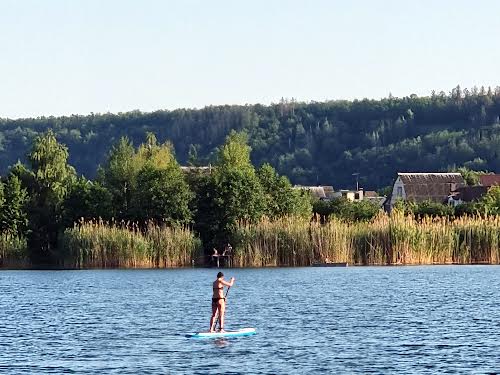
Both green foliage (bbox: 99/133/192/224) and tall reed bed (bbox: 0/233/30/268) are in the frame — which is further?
green foliage (bbox: 99/133/192/224)

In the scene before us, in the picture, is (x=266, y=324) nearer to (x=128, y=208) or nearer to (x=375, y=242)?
(x=375, y=242)

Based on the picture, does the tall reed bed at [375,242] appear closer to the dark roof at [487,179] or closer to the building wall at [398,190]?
the building wall at [398,190]

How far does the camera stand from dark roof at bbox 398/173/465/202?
6029 inches

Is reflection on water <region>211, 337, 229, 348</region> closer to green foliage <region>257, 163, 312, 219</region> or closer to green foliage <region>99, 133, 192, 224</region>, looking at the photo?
green foliage <region>99, 133, 192, 224</region>

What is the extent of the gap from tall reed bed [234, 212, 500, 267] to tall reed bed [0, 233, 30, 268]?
1719cm

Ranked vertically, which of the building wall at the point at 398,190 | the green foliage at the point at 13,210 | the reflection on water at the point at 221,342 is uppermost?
the building wall at the point at 398,190

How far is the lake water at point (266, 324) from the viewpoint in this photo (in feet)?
114

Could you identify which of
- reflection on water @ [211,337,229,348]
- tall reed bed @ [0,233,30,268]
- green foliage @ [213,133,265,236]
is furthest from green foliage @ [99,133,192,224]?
reflection on water @ [211,337,229,348]

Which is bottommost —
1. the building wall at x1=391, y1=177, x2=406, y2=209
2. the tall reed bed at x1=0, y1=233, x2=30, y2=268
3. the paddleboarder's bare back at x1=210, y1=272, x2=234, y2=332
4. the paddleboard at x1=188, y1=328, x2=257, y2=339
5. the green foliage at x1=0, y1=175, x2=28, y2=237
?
the paddleboard at x1=188, y1=328, x2=257, y2=339

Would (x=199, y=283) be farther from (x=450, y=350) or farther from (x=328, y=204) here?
(x=328, y=204)

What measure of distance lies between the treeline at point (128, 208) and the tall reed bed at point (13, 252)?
→ 69 millimetres

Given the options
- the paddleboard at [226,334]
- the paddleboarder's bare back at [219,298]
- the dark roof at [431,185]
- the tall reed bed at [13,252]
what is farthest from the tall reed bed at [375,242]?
the dark roof at [431,185]

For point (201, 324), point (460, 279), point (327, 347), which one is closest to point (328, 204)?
point (460, 279)

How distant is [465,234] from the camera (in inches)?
3068
